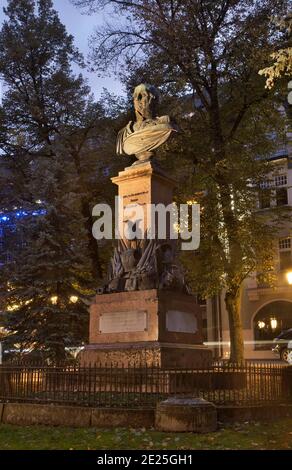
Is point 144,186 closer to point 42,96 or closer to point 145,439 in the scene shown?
point 145,439

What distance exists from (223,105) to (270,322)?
17.7 m

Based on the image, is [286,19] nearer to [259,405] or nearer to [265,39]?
[259,405]

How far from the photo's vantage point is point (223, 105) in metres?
24.0

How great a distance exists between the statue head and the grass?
8659mm

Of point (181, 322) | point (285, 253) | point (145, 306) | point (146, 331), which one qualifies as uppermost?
point (285, 253)

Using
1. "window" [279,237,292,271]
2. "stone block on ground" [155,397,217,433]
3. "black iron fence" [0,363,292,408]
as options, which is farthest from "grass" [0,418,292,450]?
"window" [279,237,292,271]

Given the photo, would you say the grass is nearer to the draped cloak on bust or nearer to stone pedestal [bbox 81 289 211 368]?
stone pedestal [bbox 81 289 211 368]

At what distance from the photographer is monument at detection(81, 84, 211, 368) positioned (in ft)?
40.1

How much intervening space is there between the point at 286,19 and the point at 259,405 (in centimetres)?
701

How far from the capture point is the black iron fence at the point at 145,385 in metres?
10.3

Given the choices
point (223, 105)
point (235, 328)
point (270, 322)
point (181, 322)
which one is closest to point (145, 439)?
point (181, 322)

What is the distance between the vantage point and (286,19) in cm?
1088

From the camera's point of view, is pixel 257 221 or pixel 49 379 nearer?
pixel 49 379
